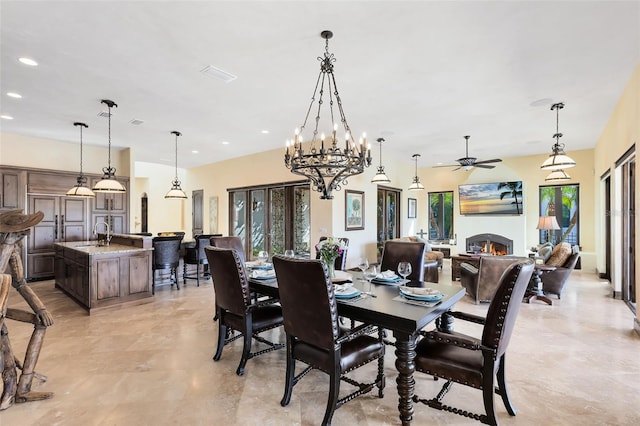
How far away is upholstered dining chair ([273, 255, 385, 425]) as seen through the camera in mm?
2013

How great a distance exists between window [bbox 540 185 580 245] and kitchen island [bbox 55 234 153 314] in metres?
9.34

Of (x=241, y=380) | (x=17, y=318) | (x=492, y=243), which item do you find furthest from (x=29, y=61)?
(x=492, y=243)

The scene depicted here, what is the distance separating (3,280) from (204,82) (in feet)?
9.55

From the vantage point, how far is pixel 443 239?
10359 mm

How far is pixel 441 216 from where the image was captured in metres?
10.3

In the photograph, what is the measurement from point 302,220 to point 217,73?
425 centimetres

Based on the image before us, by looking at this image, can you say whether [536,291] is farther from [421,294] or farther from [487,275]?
[421,294]

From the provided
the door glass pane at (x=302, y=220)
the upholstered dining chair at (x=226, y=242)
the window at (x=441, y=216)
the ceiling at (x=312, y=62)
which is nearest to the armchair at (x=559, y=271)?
the ceiling at (x=312, y=62)

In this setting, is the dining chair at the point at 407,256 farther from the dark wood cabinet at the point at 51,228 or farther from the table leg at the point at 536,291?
the dark wood cabinet at the point at 51,228

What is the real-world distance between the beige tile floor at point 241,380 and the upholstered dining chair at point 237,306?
0.86 ft

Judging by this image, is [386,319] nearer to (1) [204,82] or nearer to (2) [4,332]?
(2) [4,332]

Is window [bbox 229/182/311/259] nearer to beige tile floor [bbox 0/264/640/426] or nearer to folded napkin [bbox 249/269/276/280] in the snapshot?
beige tile floor [bbox 0/264/640/426]

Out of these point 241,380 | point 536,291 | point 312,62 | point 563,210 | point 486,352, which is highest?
point 312,62

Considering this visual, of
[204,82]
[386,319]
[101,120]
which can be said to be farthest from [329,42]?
[101,120]
